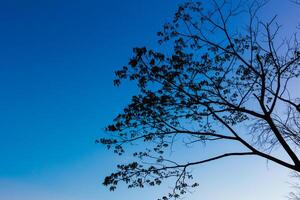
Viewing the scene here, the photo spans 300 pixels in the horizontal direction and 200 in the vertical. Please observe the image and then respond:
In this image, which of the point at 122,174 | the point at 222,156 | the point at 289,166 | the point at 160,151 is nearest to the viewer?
the point at 289,166

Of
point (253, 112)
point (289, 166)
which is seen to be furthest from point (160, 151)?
point (289, 166)

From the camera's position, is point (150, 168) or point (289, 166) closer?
point (289, 166)

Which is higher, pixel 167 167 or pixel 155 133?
pixel 155 133

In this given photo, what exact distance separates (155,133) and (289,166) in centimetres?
457

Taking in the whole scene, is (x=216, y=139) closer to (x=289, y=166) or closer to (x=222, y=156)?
(x=222, y=156)

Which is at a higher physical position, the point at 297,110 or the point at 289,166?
the point at 297,110

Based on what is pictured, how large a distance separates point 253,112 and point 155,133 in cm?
344

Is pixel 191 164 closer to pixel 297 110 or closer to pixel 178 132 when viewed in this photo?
pixel 178 132

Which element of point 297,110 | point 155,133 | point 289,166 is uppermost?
point 155,133

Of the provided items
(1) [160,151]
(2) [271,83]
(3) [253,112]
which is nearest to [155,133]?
(1) [160,151]

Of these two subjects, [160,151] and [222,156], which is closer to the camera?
[222,156]

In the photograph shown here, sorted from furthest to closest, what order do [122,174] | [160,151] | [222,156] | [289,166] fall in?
[160,151]
[122,174]
[222,156]
[289,166]

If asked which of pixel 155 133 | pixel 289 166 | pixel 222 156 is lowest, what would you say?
pixel 289 166

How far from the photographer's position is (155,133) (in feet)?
41.9
